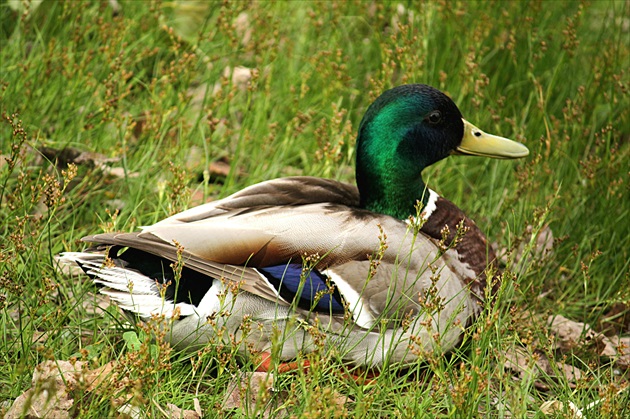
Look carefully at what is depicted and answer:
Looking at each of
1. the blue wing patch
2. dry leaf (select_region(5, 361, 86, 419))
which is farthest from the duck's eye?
dry leaf (select_region(5, 361, 86, 419))

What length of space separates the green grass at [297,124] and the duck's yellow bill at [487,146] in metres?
0.13

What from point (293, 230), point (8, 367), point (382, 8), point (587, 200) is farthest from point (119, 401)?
point (382, 8)

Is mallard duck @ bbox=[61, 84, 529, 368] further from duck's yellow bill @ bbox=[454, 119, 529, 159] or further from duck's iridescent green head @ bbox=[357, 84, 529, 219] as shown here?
duck's yellow bill @ bbox=[454, 119, 529, 159]

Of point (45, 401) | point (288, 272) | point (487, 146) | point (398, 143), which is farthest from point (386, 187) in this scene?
point (45, 401)

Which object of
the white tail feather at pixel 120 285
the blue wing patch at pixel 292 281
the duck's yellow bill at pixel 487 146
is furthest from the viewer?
the duck's yellow bill at pixel 487 146

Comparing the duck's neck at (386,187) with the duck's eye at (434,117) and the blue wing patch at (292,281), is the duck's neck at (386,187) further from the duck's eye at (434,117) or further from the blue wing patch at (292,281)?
the blue wing patch at (292,281)

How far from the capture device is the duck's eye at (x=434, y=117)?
12.7 ft

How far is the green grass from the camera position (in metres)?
3.62

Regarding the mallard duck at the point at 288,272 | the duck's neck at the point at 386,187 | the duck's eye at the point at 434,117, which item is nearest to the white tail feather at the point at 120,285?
the mallard duck at the point at 288,272

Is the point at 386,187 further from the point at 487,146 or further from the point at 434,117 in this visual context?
the point at 487,146

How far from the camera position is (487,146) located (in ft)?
13.2

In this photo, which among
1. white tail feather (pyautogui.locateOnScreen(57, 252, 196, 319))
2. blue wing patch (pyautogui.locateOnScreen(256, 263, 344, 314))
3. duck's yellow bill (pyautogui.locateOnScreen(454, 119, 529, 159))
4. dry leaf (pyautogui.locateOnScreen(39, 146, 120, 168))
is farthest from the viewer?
dry leaf (pyautogui.locateOnScreen(39, 146, 120, 168))

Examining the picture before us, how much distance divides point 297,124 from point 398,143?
93 cm

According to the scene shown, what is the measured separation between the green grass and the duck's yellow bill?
0.13 metres
